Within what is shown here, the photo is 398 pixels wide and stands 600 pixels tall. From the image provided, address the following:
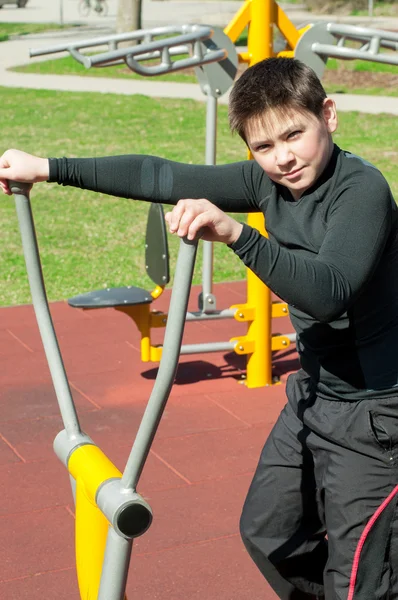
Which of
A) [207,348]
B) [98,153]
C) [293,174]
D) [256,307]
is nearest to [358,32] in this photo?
[256,307]

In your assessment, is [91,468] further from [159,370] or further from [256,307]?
[256,307]

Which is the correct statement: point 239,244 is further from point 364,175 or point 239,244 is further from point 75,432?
point 75,432

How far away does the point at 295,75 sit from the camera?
2002 millimetres

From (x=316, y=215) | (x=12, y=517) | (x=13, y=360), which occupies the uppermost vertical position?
(x=316, y=215)

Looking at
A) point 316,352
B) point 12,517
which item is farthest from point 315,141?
point 12,517

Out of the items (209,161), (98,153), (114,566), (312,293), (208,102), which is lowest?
(98,153)

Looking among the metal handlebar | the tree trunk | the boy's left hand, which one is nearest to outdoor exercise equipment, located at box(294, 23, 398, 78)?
the metal handlebar

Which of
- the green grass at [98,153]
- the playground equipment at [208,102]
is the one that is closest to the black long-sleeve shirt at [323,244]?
the playground equipment at [208,102]

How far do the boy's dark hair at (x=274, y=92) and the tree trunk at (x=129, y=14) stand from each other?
16671mm

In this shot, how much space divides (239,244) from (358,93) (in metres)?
13.7

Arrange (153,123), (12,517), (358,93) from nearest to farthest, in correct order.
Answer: (12,517), (153,123), (358,93)

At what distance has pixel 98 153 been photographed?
10.6 m

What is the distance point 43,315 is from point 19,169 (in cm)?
32

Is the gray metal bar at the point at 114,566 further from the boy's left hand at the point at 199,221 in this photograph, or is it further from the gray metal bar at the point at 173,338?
the boy's left hand at the point at 199,221
